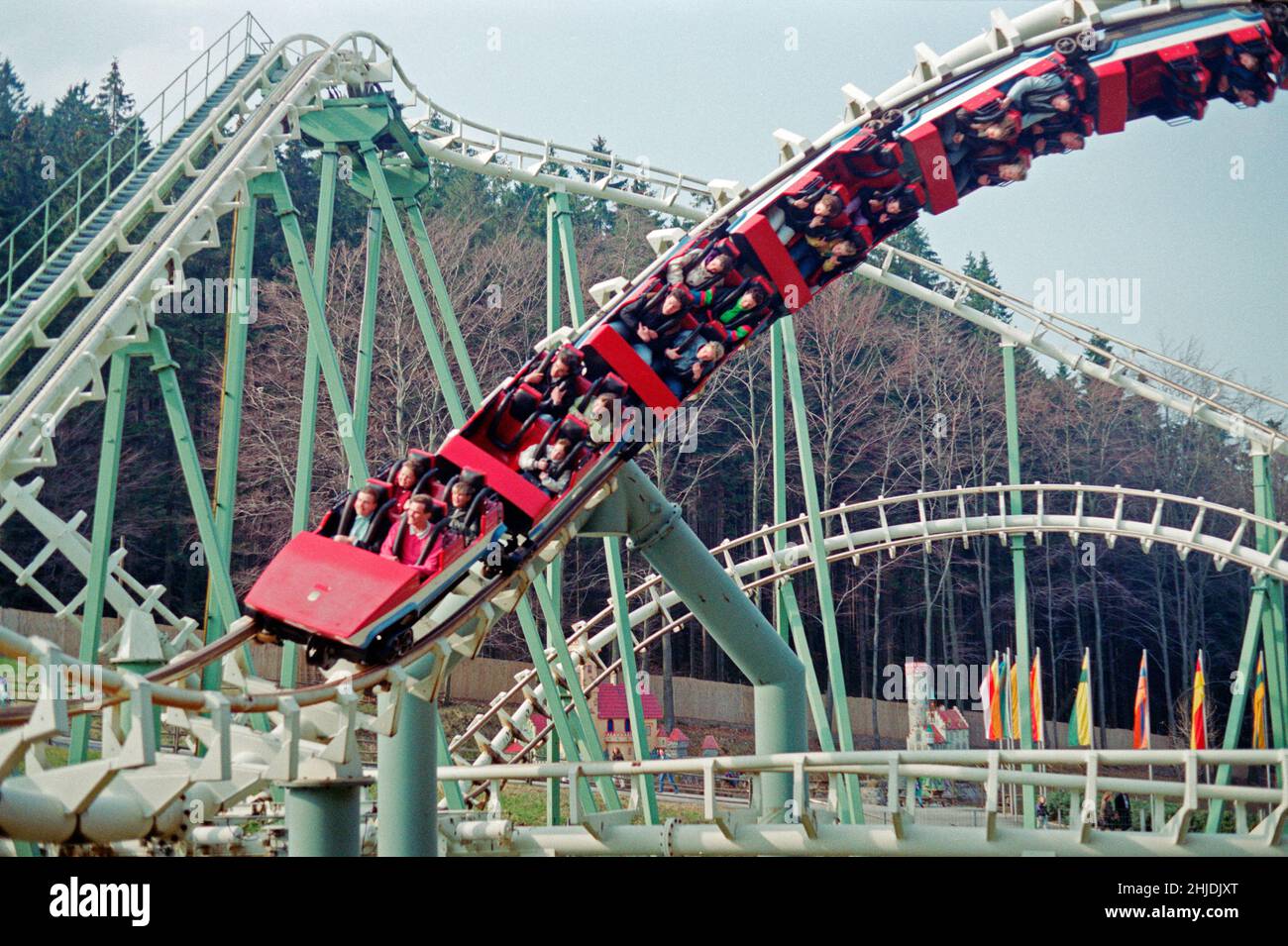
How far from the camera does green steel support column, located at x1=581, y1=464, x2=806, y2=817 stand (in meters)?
7.42

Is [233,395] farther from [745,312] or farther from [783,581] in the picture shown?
[783,581]

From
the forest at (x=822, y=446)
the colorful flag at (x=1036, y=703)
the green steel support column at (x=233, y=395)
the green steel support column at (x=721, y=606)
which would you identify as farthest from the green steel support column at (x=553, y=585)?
the forest at (x=822, y=446)

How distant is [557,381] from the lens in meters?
7.12

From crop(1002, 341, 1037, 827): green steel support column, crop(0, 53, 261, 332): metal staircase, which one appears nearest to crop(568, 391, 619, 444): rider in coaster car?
crop(0, 53, 261, 332): metal staircase

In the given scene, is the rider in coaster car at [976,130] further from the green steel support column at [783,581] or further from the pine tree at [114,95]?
the pine tree at [114,95]

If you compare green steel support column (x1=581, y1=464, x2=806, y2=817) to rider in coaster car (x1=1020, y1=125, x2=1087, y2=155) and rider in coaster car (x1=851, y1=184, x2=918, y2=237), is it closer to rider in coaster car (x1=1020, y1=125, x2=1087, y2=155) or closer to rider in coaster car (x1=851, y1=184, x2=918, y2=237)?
rider in coaster car (x1=851, y1=184, x2=918, y2=237)

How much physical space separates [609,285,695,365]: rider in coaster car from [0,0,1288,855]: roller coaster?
20 mm

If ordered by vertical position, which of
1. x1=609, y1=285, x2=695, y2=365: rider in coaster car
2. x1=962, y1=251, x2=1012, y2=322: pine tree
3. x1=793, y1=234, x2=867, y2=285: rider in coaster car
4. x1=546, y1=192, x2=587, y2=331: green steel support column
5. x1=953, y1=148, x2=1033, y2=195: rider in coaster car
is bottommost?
x1=609, y1=285, x2=695, y2=365: rider in coaster car

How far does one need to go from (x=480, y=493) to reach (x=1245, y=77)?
3.97 m

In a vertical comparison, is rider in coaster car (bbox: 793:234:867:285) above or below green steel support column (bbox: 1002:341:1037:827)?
above

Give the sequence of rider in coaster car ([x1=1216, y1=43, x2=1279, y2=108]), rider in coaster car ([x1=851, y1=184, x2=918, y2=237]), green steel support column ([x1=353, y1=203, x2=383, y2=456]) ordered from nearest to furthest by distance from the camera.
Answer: rider in coaster car ([x1=1216, y1=43, x2=1279, y2=108]), rider in coaster car ([x1=851, y1=184, x2=918, y2=237]), green steel support column ([x1=353, y1=203, x2=383, y2=456])

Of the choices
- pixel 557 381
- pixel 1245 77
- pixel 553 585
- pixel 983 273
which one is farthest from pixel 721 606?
pixel 983 273

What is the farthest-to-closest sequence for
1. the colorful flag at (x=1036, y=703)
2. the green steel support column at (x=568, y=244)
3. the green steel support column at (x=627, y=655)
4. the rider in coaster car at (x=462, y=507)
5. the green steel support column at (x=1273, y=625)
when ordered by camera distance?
the colorful flag at (x=1036, y=703) < the green steel support column at (x=568, y=244) < the green steel support column at (x=1273, y=625) < the green steel support column at (x=627, y=655) < the rider in coaster car at (x=462, y=507)

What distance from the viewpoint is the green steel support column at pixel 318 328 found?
8.24 m
